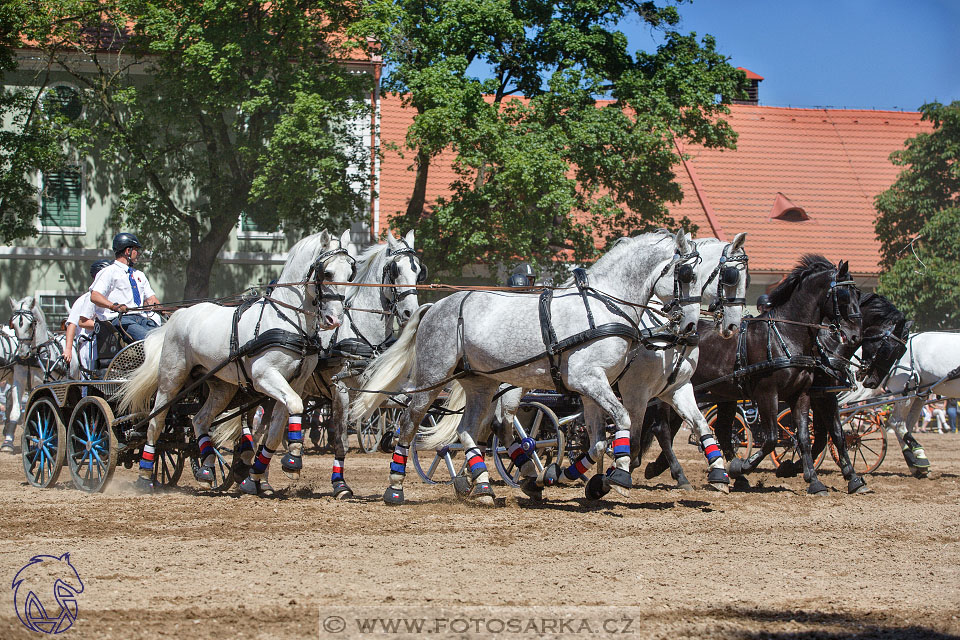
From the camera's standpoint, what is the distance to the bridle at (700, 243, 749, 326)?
8.50 m

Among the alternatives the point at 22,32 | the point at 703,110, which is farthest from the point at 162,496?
the point at 703,110

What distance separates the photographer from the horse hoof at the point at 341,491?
9148 mm

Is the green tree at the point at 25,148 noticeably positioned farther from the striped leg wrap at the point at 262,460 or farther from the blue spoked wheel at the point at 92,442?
the striped leg wrap at the point at 262,460

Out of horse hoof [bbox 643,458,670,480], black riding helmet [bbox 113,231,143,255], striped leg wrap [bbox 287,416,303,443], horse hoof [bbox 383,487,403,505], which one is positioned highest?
black riding helmet [bbox 113,231,143,255]

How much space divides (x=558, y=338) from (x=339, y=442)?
2438 millimetres

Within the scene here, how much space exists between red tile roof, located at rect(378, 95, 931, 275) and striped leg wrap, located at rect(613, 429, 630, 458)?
17.9m

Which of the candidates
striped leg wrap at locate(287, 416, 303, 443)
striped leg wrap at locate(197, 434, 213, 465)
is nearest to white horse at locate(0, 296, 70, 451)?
striped leg wrap at locate(197, 434, 213, 465)

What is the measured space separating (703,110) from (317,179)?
331 inches

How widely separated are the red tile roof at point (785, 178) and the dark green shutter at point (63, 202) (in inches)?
301

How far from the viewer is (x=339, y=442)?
9320 millimetres

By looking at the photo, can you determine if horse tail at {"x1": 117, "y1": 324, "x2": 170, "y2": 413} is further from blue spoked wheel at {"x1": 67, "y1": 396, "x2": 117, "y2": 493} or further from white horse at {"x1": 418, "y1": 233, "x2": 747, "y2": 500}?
white horse at {"x1": 418, "y1": 233, "x2": 747, "y2": 500}

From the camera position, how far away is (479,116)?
19.8 meters

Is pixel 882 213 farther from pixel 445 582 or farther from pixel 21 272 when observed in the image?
pixel 445 582

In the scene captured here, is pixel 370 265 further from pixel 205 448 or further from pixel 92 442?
pixel 92 442
